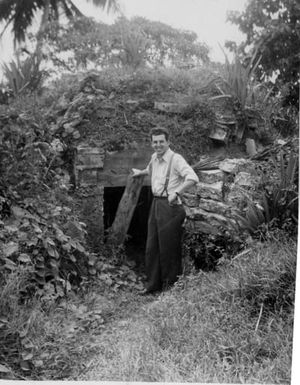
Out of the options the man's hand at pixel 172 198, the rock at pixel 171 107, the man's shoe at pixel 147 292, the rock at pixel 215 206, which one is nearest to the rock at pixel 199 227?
the rock at pixel 215 206

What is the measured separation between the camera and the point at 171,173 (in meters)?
3.76

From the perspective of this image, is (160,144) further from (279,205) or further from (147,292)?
(147,292)

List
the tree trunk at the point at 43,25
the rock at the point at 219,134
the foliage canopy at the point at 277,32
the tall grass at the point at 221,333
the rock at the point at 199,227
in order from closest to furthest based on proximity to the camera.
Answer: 1. the tall grass at the point at 221,333
2. the foliage canopy at the point at 277,32
3. the tree trunk at the point at 43,25
4. the rock at the point at 199,227
5. the rock at the point at 219,134

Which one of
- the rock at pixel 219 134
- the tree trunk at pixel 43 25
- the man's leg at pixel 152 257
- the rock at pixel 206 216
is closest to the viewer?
the tree trunk at pixel 43 25

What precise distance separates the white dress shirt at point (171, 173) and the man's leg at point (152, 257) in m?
0.16

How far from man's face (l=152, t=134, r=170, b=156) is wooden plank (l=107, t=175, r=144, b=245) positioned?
400 millimetres

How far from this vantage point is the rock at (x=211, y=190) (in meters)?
3.73

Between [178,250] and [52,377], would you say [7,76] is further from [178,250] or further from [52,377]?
[52,377]

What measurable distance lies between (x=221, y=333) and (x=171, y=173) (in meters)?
1.50

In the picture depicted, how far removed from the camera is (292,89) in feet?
9.57

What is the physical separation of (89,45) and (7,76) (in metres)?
0.76

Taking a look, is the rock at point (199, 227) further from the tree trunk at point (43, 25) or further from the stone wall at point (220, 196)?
the tree trunk at point (43, 25)

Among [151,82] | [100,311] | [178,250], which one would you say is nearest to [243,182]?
[178,250]

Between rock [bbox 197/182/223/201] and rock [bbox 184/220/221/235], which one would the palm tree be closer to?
rock [bbox 197/182/223/201]
